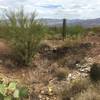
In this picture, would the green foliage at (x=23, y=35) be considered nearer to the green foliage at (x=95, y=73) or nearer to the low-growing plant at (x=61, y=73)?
the low-growing plant at (x=61, y=73)

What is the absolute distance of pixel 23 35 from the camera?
21.5 metres

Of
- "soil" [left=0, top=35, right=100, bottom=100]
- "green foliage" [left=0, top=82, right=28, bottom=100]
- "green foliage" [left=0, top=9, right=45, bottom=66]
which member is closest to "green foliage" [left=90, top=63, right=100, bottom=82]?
"soil" [left=0, top=35, right=100, bottom=100]

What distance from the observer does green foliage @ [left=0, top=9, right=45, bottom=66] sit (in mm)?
21562

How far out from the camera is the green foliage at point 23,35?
70.7 feet

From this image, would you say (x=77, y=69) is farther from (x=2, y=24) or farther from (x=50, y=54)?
(x=2, y=24)

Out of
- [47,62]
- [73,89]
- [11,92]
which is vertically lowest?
[47,62]

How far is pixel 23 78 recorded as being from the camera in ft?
61.1

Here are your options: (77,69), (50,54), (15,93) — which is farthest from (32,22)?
(15,93)

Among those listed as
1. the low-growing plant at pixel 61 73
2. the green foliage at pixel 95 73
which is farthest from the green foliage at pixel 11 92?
the low-growing plant at pixel 61 73

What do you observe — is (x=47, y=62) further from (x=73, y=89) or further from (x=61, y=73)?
(x=73, y=89)

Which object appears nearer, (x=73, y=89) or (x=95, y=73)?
(x=73, y=89)

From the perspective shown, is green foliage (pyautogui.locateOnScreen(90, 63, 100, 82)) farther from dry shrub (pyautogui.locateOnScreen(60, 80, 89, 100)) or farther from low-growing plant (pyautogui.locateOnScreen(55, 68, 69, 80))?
low-growing plant (pyautogui.locateOnScreen(55, 68, 69, 80))

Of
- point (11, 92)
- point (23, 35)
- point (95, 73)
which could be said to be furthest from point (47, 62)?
point (11, 92)

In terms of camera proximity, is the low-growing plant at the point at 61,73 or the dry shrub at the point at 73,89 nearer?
the dry shrub at the point at 73,89
